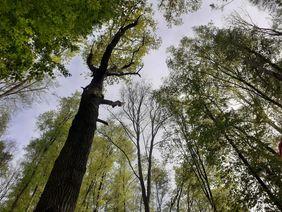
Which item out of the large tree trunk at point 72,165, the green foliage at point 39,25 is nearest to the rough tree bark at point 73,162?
the large tree trunk at point 72,165

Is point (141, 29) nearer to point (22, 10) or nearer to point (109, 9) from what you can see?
point (109, 9)

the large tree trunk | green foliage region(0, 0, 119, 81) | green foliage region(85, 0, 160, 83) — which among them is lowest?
the large tree trunk

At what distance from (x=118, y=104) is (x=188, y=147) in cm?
793

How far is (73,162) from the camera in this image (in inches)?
148

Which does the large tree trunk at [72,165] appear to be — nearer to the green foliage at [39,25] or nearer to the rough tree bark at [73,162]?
the rough tree bark at [73,162]

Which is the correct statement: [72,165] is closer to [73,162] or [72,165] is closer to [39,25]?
[73,162]

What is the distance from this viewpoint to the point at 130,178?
19.7 meters

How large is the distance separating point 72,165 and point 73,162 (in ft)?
0.17

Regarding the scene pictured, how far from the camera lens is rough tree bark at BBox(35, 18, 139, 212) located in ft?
10.8

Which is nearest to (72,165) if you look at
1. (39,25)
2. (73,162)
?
(73,162)

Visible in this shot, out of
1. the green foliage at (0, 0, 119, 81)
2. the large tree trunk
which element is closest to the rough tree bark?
the large tree trunk

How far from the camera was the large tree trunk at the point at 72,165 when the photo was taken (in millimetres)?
3298

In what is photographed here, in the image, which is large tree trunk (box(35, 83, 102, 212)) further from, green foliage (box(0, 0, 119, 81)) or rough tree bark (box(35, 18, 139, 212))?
green foliage (box(0, 0, 119, 81))

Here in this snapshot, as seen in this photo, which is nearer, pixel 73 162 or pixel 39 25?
pixel 73 162
